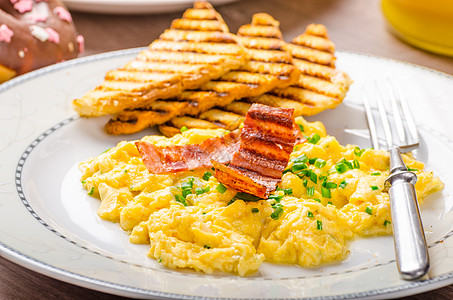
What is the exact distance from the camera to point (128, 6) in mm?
4422

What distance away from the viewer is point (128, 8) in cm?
446

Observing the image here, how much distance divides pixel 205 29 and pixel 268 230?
1834 millimetres

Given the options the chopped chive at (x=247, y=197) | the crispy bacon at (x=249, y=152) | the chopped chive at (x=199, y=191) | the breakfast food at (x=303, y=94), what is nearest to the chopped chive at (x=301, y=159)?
the crispy bacon at (x=249, y=152)

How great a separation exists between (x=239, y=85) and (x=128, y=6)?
172cm

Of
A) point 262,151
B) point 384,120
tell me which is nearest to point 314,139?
point 262,151

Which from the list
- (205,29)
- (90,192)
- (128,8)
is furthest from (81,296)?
(128,8)

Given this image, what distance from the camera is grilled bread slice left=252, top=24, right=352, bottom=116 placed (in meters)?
3.14

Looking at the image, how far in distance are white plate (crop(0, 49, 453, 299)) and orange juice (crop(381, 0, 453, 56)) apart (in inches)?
26.0

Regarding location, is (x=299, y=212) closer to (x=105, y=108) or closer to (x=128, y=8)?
(x=105, y=108)

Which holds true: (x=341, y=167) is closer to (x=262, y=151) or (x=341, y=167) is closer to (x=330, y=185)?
(x=330, y=185)

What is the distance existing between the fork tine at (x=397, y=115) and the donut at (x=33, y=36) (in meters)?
2.24

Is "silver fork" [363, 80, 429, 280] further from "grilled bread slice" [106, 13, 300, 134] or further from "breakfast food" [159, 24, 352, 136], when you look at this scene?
"grilled bread slice" [106, 13, 300, 134]

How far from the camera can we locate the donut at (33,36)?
3.65 m

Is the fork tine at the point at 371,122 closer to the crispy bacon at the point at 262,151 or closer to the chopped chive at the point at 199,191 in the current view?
the crispy bacon at the point at 262,151
